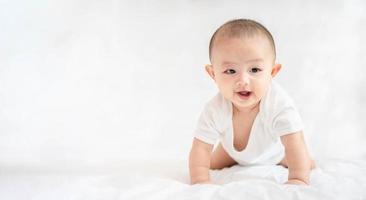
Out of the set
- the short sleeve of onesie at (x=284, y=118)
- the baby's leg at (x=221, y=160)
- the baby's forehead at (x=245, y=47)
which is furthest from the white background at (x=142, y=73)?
the baby's forehead at (x=245, y=47)

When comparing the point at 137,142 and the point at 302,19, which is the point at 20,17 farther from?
the point at 302,19

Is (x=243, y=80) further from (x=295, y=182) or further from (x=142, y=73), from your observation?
(x=142, y=73)

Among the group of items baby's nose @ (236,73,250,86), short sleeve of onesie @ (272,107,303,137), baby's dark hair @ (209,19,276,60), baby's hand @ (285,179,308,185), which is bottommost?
baby's hand @ (285,179,308,185)

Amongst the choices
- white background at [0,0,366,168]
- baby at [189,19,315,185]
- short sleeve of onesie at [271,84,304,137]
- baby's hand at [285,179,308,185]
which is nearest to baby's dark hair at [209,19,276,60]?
baby at [189,19,315,185]

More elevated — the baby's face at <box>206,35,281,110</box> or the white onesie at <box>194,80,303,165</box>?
the baby's face at <box>206,35,281,110</box>

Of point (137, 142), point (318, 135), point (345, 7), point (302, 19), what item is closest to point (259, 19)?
point (302, 19)

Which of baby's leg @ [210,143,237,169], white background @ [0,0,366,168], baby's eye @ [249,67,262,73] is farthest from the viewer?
white background @ [0,0,366,168]

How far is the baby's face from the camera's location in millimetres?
1050

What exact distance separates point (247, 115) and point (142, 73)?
45cm

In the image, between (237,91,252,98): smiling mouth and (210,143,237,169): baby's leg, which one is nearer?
(237,91,252,98): smiling mouth

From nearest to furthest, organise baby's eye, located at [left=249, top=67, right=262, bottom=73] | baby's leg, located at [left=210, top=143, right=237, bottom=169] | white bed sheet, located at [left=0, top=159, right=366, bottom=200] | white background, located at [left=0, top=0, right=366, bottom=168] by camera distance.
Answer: white bed sheet, located at [left=0, top=159, right=366, bottom=200] → baby's eye, located at [left=249, top=67, right=262, bottom=73] → baby's leg, located at [left=210, top=143, right=237, bottom=169] → white background, located at [left=0, top=0, right=366, bottom=168]

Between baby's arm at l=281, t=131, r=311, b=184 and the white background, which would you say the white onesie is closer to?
baby's arm at l=281, t=131, r=311, b=184

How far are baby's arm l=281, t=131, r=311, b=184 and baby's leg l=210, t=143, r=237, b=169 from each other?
156mm

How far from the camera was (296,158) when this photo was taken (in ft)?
3.56
